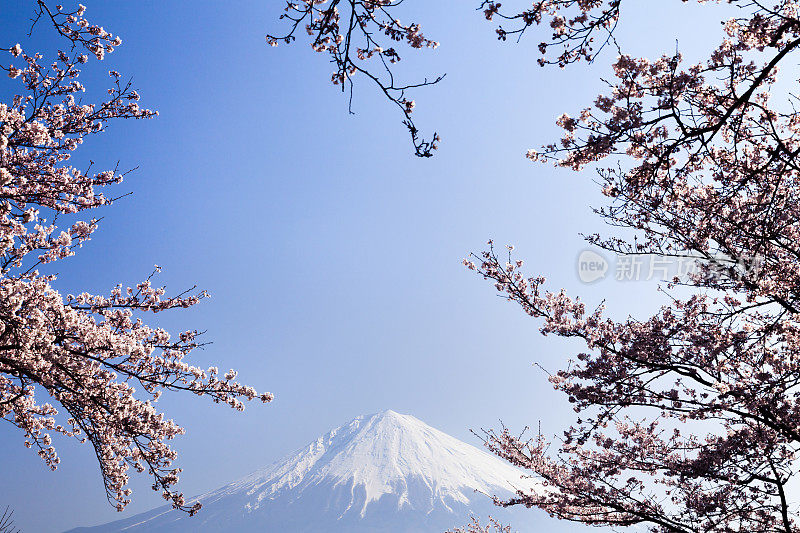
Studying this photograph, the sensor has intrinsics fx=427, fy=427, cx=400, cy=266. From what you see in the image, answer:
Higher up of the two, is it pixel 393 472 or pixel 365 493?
pixel 393 472

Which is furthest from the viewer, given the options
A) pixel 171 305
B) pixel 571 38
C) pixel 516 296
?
pixel 516 296

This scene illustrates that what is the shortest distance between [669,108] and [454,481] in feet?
604

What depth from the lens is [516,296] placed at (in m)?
6.89

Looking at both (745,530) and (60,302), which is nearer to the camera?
(60,302)

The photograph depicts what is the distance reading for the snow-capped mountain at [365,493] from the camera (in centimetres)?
15412

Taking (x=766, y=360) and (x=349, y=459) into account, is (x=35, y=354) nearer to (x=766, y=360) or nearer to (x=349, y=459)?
(x=766, y=360)

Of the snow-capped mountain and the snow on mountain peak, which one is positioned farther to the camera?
the snow on mountain peak

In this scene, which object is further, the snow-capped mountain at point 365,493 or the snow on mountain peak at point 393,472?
the snow on mountain peak at point 393,472

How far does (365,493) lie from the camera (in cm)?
16750

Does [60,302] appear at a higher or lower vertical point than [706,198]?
lower

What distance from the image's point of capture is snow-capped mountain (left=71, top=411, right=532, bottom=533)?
506ft

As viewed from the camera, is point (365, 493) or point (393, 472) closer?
point (365, 493)

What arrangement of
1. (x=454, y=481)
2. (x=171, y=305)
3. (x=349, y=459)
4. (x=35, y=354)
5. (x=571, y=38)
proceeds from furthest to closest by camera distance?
1. (x=349, y=459)
2. (x=454, y=481)
3. (x=171, y=305)
4. (x=35, y=354)
5. (x=571, y=38)

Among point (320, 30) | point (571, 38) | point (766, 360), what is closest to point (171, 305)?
point (320, 30)
